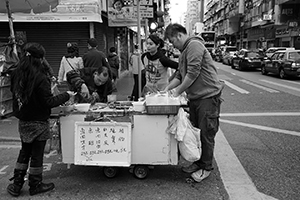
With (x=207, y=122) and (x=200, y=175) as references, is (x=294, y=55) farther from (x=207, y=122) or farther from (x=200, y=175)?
(x=200, y=175)

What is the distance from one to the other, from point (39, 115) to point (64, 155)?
0.70 m

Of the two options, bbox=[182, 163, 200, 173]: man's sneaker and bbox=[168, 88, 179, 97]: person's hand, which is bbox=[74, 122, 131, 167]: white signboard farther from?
bbox=[182, 163, 200, 173]: man's sneaker

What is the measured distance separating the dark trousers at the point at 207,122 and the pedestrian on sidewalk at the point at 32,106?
1.70 m

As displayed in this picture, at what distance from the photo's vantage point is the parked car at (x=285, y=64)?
624 inches

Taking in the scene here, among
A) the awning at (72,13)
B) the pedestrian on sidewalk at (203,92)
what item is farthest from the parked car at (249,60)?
the pedestrian on sidewalk at (203,92)

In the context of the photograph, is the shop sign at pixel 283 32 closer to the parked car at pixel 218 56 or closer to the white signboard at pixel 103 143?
the parked car at pixel 218 56

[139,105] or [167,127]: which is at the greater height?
[139,105]

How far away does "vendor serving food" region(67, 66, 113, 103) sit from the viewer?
4.45m

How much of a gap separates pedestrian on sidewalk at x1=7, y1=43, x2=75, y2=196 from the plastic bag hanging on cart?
1.37m

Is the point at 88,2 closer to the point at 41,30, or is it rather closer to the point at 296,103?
the point at 41,30

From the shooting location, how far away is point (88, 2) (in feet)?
32.4

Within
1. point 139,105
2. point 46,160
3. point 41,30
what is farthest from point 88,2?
point 139,105

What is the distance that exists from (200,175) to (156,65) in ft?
7.48

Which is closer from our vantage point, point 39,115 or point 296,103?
point 39,115
